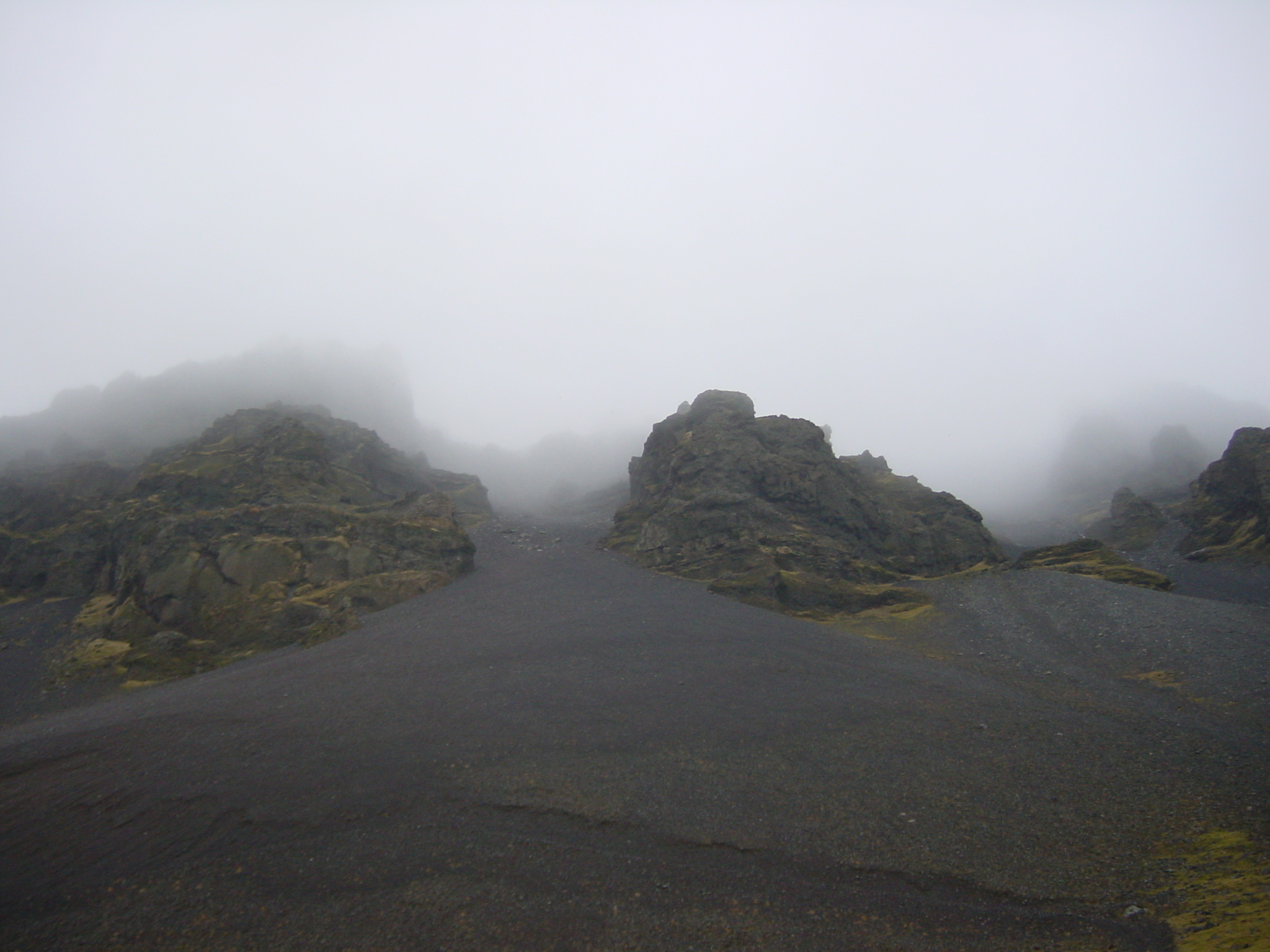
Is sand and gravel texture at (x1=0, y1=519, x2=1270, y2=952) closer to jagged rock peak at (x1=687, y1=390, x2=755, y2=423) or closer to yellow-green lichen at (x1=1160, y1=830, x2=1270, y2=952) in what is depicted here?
yellow-green lichen at (x1=1160, y1=830, x2=1270, y2=952)

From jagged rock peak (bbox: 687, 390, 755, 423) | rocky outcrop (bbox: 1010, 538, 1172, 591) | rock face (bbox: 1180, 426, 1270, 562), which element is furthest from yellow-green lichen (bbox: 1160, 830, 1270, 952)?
rock face (bbox: 1180, 426, 1270, 562)

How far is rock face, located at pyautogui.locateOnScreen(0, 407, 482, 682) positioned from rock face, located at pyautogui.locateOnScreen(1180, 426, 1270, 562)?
50.6 metres

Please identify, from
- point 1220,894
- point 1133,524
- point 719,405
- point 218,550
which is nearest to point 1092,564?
point 719,405

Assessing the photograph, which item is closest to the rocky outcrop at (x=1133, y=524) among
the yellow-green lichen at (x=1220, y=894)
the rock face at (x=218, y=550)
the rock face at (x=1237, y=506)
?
the rock face at (x=1237, y=506)

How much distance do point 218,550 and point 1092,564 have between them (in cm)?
4347

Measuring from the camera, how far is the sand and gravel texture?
26.3ft

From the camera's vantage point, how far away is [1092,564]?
31.1 m

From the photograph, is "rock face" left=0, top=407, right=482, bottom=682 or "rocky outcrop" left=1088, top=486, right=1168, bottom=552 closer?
"rock face" left=0, top=407, right=482, bottom=682

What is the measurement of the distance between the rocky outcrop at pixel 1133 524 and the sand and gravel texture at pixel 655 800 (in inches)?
1560

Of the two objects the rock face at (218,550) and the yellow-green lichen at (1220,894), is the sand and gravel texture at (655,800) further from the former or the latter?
the rock face at (218,550)

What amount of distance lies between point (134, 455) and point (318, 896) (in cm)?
6528

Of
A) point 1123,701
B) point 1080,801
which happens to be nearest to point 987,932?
point 1080,801

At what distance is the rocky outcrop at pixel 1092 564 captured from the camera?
29.0 meters

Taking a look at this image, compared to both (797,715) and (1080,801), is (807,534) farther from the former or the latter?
(1080,801)
